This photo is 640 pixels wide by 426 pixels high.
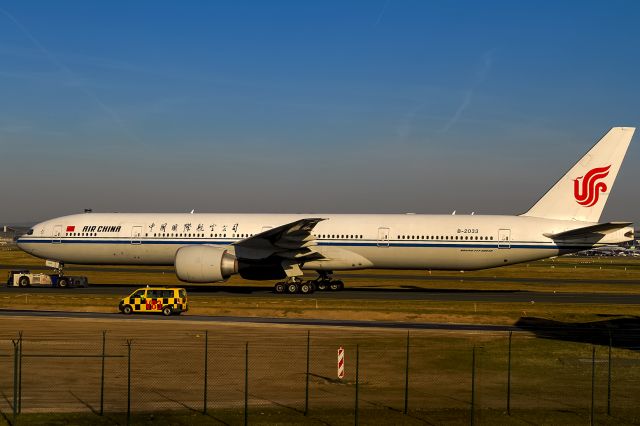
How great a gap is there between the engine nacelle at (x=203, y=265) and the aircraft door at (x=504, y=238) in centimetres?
1993

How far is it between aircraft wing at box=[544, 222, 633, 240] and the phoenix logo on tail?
3932 millimetres

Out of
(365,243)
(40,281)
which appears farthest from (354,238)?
(40,281)

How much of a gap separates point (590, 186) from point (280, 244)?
23.9 m

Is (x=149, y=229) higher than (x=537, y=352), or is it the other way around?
(x=149, y=229)

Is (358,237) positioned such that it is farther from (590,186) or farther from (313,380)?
(313,380)

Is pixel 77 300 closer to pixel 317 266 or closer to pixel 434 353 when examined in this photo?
pixel 317 266

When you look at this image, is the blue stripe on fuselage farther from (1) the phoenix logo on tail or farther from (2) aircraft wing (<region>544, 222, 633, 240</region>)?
(1) the phoenix logo on tail

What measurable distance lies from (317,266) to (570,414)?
3395cm

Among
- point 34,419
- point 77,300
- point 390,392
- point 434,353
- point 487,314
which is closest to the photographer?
point 34,419

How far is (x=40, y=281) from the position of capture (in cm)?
5512

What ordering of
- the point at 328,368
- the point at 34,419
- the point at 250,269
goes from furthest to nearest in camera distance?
the point at 250,269
the point at 328,368
the point at 34,419

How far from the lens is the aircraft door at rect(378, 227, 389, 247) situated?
5288 cm

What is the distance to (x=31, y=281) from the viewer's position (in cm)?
5466

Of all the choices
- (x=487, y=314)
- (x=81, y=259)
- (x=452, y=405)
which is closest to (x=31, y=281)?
(x=81, y=259)
